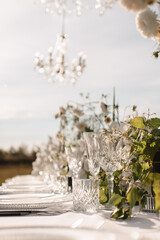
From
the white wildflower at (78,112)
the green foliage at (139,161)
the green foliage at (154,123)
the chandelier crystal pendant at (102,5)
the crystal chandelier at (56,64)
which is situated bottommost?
the green foliage at (139,161)

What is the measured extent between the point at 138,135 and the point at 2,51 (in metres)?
2.33

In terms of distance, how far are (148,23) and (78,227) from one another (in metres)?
0.69

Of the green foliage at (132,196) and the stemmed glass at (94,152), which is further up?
the stemmed glass at (94,152)

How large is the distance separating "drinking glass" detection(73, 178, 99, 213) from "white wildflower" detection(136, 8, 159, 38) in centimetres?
68

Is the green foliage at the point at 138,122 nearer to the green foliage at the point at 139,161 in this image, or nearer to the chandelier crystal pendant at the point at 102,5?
the green foliage at the point at 139,161

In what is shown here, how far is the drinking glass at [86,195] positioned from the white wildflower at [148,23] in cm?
68

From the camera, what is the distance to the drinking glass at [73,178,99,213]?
1404 millimetres

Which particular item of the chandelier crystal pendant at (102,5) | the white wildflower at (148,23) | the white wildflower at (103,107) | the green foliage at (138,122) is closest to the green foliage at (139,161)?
the green foliage at (138,122)

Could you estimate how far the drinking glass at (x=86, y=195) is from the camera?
1.40m

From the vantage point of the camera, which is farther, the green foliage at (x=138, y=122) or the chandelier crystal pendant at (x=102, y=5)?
the chandelier crystal pendant at (x=102, y=5)

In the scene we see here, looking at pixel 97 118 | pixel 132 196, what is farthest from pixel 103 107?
pixel 132 196

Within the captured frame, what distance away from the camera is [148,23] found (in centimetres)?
112

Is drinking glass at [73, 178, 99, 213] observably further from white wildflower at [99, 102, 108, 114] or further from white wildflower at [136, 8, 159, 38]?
white wildflower at [99, 102, 108, 114]

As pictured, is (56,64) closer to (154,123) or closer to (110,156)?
(110,156)
